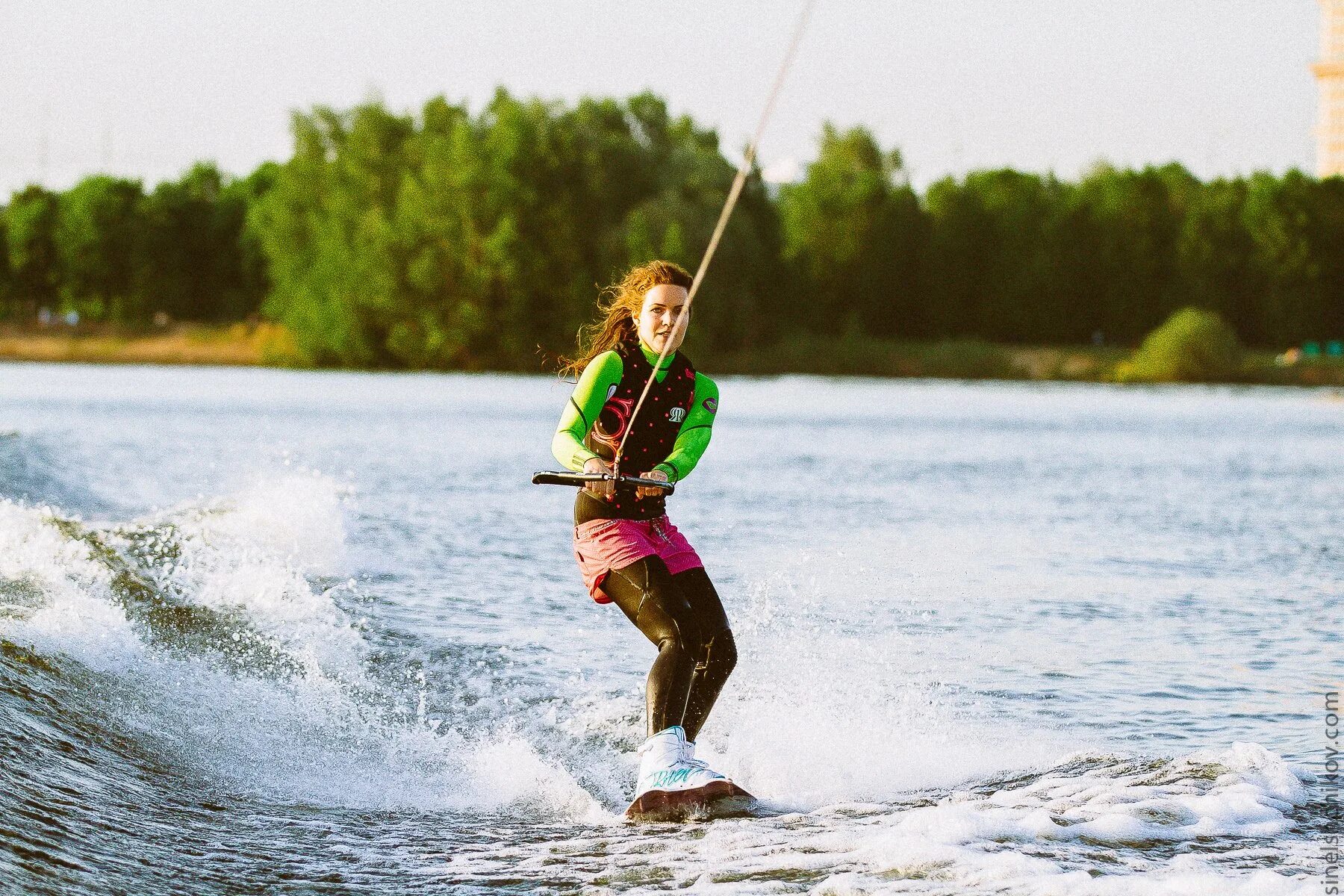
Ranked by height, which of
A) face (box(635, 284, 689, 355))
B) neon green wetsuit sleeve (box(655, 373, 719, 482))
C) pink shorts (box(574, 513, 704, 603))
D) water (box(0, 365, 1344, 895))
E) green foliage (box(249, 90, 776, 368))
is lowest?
water (box(0, 365, 1344, 895))

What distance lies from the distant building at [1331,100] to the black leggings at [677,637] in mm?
103162

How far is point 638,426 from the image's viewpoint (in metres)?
6.39

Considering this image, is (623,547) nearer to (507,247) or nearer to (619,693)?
(619,693)

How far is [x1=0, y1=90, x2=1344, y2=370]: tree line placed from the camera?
211ft

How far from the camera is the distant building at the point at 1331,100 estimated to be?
102812 millimetres

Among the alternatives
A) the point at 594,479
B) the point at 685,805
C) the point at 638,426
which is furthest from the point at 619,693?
the point at 594,479

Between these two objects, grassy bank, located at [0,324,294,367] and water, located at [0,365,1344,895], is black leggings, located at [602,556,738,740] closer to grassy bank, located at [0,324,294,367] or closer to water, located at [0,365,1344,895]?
water, located at [0,365,1344,895]

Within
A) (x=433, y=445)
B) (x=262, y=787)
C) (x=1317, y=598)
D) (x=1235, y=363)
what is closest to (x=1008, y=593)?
(x=1317, y=598)

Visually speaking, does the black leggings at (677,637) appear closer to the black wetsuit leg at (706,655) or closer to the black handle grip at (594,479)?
the black wetsuit leg at (706,655)

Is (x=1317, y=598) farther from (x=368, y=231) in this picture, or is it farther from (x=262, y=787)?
(x=368, y=231)

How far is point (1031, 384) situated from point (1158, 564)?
51612 millimetres

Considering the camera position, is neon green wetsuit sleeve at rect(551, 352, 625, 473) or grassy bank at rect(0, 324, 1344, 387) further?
grassy bank at rect(0, 324, 1344, 387)

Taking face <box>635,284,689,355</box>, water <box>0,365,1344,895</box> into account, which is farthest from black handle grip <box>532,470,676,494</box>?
water <box>0,365,1344,895</box>

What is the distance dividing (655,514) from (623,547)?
201mm
